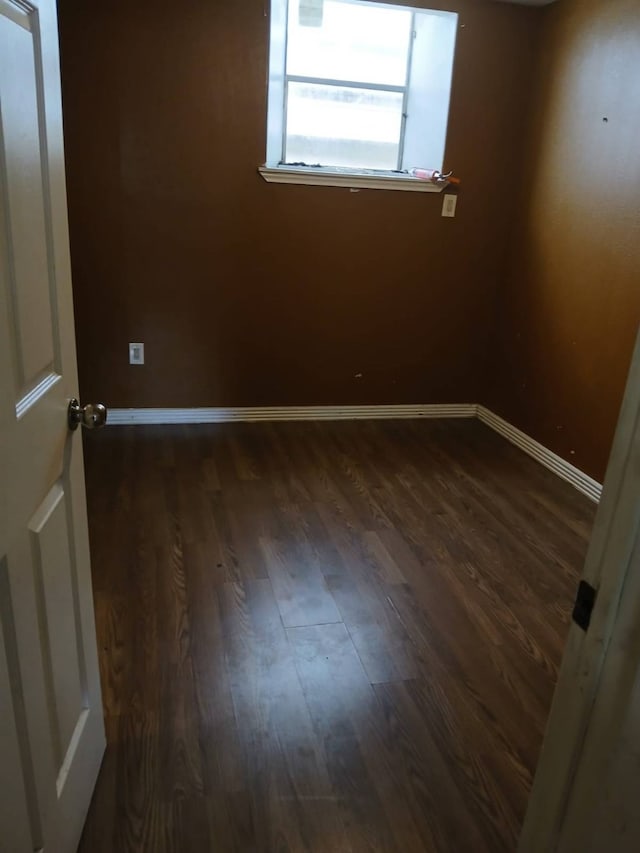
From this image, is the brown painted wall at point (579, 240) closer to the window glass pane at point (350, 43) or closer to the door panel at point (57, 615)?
the window glass pane at point (350, 43)

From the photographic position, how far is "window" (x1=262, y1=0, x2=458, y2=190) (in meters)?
3.43

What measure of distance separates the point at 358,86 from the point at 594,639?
11.5ft

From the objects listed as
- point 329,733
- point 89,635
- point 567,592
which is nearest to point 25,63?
point 89,635

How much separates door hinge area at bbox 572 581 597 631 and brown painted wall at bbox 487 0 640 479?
2.40 m

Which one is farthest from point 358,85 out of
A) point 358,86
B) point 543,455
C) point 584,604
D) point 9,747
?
point 9,747

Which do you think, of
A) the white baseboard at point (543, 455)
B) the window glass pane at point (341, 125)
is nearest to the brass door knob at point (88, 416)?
the white baseboard at point (543, 455)

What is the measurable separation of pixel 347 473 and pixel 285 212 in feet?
4.81

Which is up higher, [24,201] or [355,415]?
[24,201]

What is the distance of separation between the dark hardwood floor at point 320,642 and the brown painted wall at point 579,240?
43 cm

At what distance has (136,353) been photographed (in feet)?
11.8

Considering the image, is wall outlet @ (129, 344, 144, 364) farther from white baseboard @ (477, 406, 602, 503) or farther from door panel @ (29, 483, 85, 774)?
door panel @ (29, 483, 85, 774)

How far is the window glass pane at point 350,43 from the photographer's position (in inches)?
135

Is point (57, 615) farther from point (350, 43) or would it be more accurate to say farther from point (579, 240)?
point (350, 43)

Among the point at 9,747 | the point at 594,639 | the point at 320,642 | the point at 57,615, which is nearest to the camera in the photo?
the point at 594,639
